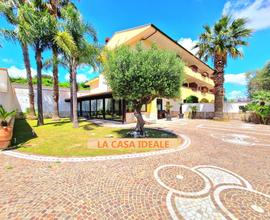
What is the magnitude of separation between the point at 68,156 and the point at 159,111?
15849mm

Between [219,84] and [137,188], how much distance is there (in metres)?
18.3

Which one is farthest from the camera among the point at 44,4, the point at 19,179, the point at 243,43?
the point at 243,43

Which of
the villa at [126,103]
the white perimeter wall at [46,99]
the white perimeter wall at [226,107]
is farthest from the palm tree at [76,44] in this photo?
the white perimeter wall at [226,107]

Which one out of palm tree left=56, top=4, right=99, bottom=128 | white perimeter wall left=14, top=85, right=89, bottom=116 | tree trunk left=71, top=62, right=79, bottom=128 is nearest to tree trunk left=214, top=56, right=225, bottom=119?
palm tree left=56, top=4, right=99, bottom=128

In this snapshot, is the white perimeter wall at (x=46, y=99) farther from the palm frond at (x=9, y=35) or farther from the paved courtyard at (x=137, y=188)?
the paved courtyard at (x=137, y=188)

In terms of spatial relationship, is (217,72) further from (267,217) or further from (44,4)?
(44,4)

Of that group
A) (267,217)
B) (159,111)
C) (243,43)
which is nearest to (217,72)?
(243,43)

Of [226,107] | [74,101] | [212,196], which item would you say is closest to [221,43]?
[226,107]

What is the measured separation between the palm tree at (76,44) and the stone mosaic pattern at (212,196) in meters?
10.2

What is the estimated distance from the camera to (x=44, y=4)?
13992mm

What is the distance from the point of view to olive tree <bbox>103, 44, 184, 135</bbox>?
23.9ft

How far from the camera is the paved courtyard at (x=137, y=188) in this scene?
112 inches

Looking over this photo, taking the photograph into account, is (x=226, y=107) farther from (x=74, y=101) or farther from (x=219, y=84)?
(x=74, y=101)

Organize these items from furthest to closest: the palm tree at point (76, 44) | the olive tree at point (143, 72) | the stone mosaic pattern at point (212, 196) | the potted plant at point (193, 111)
Result: the potted plant at point (193, 111)
the palm tree at point (76, 44)
the olive tree at point (143, 72)
the stone mosaic pattern at point (212, 196)
